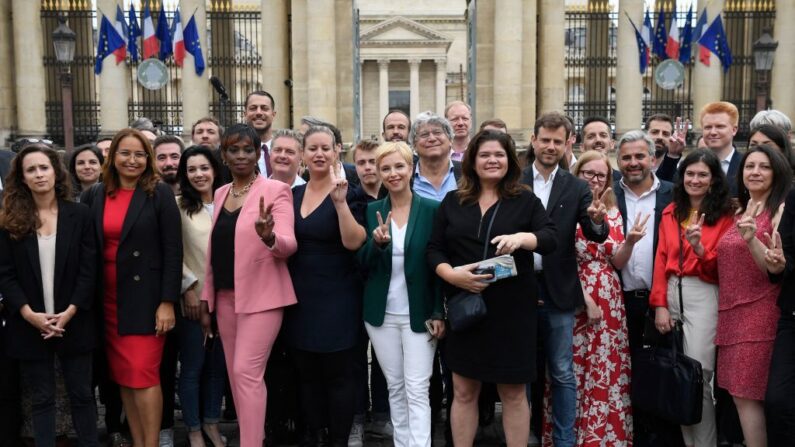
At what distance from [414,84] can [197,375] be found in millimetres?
40371

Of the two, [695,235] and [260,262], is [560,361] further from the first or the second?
[260,262]

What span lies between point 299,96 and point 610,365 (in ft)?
47.9

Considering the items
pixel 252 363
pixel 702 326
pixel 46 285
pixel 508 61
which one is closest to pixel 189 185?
pixel 46 285

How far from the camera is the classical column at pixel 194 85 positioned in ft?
68.1

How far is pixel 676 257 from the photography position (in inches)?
207

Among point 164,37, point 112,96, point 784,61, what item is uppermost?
point 164,37

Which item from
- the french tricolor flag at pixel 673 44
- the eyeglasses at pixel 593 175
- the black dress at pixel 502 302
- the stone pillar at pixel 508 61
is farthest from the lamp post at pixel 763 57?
the black dress at pixel 502 302

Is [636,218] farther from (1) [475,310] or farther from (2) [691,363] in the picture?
(1) [475,310]

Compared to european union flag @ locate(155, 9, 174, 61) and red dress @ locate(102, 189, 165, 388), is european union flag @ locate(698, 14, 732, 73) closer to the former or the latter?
european union flag @ locate(155, 9, 174, 61)

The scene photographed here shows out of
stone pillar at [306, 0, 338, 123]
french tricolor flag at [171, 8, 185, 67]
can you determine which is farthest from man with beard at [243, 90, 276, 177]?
french tricolor flag at [171, 8, 185, 67]

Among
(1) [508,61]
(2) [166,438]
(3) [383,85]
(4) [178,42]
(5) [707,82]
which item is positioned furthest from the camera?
(3) [383,85]

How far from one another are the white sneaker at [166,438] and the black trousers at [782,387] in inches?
160

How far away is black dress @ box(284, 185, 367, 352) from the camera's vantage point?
5191 mm

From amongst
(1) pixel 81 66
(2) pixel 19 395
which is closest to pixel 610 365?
(2) pixel 19 395
